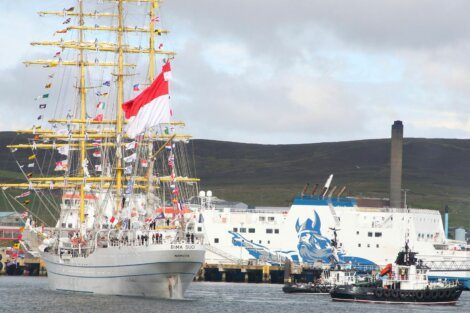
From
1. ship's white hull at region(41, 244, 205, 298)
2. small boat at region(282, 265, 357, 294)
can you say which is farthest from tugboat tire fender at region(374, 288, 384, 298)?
ship's white hull at region(41, 244, 205, 298)

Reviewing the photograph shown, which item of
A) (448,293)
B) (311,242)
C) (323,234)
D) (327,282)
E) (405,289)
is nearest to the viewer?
(448,293)

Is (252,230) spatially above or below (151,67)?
below

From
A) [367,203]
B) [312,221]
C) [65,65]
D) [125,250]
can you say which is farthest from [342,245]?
[125,250]

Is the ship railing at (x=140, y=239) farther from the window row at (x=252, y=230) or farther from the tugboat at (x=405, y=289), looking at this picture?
the window row at (x=252, y=230)

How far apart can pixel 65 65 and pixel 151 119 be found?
121 feet

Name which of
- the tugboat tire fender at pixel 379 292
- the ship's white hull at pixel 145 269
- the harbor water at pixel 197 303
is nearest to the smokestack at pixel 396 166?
the harbor water at pixel 197 303

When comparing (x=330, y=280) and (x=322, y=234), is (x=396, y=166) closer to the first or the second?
(x=322, y=234)

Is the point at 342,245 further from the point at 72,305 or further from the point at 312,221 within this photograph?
the point at 72,305

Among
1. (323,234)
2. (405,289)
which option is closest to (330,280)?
(405,289)

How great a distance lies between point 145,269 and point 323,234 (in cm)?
4871

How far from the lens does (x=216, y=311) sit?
81.6 metres

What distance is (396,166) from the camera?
154 m

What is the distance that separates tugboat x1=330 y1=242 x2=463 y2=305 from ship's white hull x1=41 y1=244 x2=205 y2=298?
52.1 feet

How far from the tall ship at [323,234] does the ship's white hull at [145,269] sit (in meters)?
41.1
